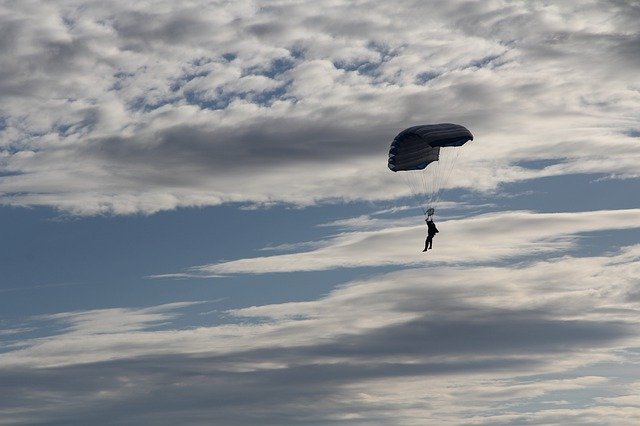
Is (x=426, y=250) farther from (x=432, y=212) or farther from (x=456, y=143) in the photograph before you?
(x=456, y=143)

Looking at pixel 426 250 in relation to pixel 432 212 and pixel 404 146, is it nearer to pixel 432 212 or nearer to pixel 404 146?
pixel 432 212

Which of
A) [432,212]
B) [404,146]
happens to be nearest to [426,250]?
[432,212]

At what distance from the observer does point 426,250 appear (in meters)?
105

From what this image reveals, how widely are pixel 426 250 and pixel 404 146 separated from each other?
Answer: 33.2 ft

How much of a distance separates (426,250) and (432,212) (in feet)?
11.7

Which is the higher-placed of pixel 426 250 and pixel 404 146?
pixel 404 146

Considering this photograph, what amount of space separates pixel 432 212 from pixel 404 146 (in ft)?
23.0

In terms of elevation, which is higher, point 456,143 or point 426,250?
point 456,143

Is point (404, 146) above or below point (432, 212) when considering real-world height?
above

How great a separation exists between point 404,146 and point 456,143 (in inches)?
248

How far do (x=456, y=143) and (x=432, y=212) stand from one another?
6953 millimetres

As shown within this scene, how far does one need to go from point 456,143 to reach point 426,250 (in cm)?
1036

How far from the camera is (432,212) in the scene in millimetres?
105062
